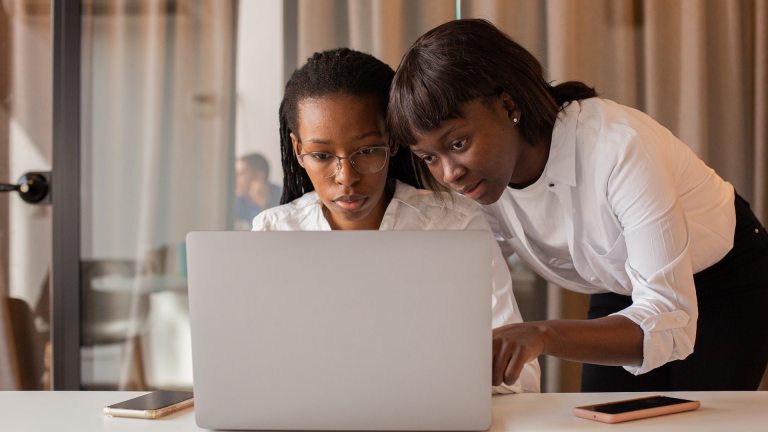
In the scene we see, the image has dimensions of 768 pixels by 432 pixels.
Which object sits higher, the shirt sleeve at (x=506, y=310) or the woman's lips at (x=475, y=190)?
the woman's lips at (x=475, y=190)

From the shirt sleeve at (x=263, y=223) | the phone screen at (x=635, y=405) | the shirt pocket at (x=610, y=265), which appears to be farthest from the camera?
the shirt sleeve at (x=263, y=223)

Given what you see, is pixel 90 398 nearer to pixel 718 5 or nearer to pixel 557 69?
pixel 557 69

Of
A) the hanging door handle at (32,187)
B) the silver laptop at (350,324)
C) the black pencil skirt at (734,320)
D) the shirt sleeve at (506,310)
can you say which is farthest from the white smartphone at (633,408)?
the hanging door handle at (32,187)

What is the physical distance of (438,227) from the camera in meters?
1.51

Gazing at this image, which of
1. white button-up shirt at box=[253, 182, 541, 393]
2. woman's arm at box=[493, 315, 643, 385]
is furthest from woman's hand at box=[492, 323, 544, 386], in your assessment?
white button-up shirt at box=[253, 182, 541, 393]

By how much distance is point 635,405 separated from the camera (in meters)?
0.91

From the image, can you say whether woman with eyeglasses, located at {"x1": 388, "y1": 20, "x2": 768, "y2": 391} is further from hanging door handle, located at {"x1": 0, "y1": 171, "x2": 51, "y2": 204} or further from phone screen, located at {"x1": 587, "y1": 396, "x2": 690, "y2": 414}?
hanging door handle, located at {"x1": 0, "y1": 171, "x2": 51, "y2": 204}

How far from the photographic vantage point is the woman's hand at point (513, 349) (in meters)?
0.91

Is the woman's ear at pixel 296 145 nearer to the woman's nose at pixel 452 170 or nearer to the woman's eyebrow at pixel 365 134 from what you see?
the woman's eyebrow at pixel 365 134

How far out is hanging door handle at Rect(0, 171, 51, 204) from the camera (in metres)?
2.32

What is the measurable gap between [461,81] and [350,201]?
320 mm

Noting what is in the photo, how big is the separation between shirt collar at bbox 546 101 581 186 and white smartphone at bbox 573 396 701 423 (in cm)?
44

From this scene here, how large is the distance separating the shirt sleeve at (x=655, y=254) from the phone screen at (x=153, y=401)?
627 millimetres

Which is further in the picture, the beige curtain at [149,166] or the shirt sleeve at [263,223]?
the beige curtain at [149,166]
